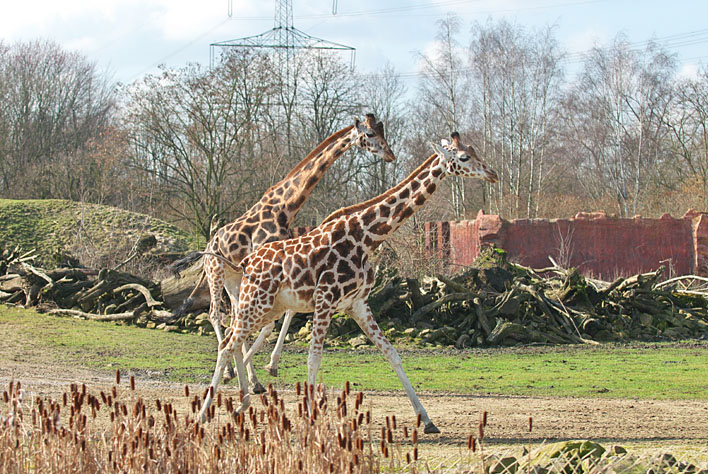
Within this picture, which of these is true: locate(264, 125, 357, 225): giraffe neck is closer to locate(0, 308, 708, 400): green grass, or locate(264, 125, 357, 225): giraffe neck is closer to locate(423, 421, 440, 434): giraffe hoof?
locate(0, 308, 708, 400): green grass

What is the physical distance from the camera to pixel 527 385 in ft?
36.1

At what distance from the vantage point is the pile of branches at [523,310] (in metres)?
16.0

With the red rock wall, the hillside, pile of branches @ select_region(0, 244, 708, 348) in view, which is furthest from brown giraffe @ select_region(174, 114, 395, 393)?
the hillside

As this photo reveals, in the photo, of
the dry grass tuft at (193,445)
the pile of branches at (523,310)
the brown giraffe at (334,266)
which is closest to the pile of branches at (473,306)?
the pile of branches at (523,310)

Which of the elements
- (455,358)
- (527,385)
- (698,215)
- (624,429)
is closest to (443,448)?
(624,429)

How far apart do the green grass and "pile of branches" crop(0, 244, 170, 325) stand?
624mm

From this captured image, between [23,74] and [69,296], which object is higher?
[23,74]

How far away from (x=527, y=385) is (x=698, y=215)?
20132 millimetres

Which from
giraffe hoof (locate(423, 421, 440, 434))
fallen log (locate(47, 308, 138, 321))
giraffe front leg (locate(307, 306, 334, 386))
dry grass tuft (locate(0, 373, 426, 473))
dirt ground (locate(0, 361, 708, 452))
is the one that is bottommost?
dirt ground (locate(0, 361, 708, 452))

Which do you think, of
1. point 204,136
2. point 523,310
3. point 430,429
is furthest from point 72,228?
point 430,429

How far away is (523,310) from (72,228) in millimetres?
18883

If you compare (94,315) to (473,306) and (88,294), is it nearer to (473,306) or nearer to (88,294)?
(88,294)

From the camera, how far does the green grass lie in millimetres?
10875

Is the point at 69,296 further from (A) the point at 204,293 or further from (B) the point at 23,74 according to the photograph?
(B) the point at 23,74
